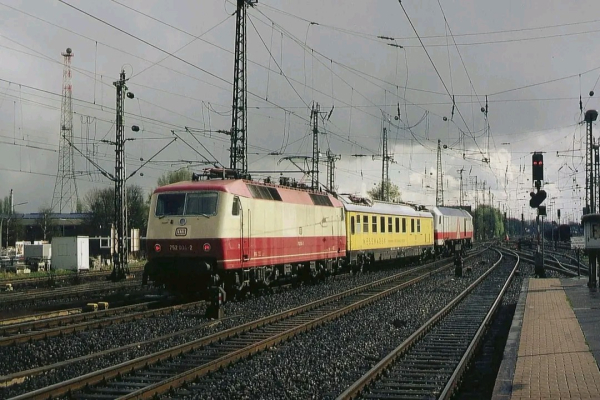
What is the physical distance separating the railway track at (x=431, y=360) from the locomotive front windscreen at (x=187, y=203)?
22.7 ft

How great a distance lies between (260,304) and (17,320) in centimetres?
678

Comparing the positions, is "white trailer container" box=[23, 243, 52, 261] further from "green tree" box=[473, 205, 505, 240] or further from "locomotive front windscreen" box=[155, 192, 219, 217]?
"green tree" box=[473, 205, 505, 240]

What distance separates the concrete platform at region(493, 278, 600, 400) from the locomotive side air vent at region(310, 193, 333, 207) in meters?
9.47

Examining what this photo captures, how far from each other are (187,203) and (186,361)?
869 centimetres

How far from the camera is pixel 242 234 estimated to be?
70.5 ft

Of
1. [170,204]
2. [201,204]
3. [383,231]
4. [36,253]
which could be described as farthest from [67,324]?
[36,253]

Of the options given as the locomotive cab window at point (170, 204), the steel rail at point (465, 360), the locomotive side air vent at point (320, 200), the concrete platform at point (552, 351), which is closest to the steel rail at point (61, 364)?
the locomotive cab window at point (170, 204)

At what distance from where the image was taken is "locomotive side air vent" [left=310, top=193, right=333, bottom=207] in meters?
28.7

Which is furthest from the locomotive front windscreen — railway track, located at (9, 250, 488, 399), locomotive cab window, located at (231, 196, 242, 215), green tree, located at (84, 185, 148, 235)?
green tree, located at (84, 185, 148, 235)

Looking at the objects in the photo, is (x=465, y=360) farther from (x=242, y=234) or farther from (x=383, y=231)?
(x=383, y=231)

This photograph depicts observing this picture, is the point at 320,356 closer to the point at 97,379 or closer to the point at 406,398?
the point at 406,398

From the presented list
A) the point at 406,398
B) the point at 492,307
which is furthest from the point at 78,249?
the point at 406,398

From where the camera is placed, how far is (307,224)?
27.5 metres

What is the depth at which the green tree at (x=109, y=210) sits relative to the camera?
86812mm
